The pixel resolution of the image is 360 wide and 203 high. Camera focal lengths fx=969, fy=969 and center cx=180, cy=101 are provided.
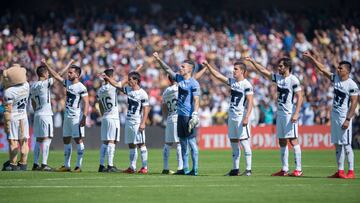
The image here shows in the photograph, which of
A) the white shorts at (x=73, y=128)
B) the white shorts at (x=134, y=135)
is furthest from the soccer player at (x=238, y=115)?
the white shorts at (x=73, y=128)

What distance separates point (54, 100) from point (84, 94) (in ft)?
57.8

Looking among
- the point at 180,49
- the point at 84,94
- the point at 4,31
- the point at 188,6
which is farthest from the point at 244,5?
the point at 84,94

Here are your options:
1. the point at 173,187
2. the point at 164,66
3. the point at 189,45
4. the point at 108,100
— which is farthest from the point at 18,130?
the point at 189,45

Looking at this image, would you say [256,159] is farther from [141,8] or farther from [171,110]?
[141,8]

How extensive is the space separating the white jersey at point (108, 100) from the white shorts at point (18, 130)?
2029mm

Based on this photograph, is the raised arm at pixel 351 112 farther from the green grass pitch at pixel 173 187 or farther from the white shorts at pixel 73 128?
the white shorts at pixel 73 128

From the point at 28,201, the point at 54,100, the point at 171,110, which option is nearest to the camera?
the point at 28,201

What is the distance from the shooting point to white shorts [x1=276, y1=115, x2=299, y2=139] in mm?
22078

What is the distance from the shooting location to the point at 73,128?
24422 millimetres

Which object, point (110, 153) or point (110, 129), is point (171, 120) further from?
point (110, 153)

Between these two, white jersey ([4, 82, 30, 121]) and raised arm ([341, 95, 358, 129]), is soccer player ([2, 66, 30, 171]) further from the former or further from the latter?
raised arm ([341, 95, 358, 129])

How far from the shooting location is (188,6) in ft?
172

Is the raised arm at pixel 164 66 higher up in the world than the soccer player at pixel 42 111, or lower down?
higher up

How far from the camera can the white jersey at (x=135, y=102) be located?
79.0ft
